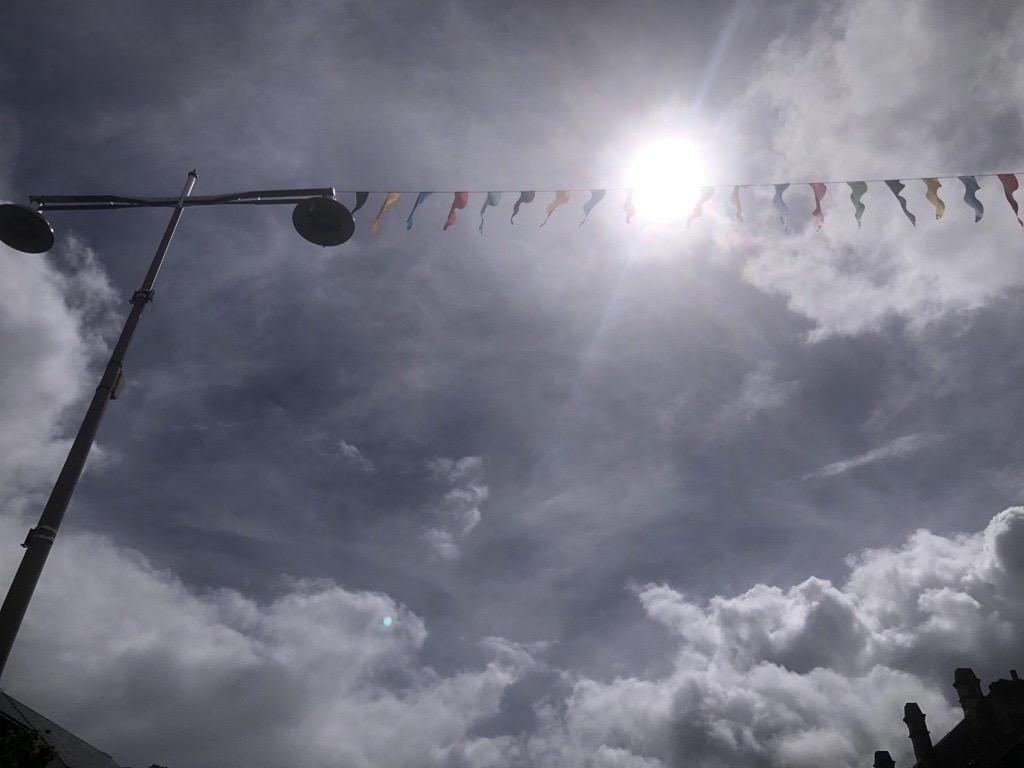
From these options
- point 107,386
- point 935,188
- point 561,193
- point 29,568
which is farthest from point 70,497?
point 935,188

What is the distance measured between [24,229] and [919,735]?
42.1 metres

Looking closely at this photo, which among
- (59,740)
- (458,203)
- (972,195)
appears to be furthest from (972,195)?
(59,740)

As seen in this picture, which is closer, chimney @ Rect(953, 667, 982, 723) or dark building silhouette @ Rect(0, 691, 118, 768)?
dark building silhouette @ Rect(0, 691, 118, 768)

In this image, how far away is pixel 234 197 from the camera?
7.79 metres

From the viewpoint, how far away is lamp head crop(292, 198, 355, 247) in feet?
25.2

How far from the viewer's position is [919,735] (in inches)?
1337

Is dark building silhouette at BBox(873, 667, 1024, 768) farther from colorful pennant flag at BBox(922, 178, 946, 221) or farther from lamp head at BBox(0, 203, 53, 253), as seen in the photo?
lamp head at BBox(0, 203, 53, 253)

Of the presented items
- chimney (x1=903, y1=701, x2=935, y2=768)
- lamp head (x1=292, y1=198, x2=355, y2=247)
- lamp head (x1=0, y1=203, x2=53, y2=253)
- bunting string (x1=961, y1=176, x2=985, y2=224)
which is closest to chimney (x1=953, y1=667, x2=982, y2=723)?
chimney (x1=903, y1=701, x2=935, y2=768)

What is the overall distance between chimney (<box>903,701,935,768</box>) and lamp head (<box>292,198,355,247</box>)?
38206mm

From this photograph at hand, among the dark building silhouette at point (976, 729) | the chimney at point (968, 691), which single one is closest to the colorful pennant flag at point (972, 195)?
the dark building silhouette at point (976, 729)

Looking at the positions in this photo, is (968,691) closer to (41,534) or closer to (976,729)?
(976,729)

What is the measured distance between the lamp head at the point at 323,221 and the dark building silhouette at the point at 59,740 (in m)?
26.6

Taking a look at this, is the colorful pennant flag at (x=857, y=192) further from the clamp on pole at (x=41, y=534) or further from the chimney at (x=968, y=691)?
the chimney at (x=968, y=691)

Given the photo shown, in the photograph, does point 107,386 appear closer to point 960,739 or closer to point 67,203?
point 67,203
